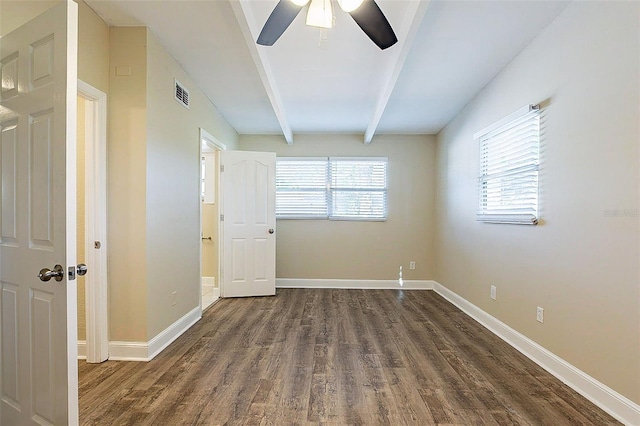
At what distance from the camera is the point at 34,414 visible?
149 centimetres

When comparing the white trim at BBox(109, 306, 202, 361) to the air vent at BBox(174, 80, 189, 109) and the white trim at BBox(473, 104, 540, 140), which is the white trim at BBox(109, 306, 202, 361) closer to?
the air vent at BBox(174, 80, 189, 109)

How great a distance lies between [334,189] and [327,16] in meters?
3.55

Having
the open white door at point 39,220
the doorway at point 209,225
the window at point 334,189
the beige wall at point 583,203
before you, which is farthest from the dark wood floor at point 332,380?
the window at point 334,189

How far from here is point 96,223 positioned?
242cm

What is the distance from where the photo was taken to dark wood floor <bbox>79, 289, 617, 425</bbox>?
74.0 inches

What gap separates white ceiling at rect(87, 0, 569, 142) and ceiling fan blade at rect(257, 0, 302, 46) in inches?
10.6

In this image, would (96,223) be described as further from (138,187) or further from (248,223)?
→ (248,223)

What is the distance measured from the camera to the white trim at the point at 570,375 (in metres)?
1.82

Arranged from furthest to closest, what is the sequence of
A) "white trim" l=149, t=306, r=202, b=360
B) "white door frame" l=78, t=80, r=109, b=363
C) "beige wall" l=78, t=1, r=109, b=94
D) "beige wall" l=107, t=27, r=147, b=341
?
1. "white trim" l=149, t=306, r=202, b=360
2. "beige wall" l=107, t=27, r=147, b=341
3. "white door frame" l=78, t=80, r=109, b=363
4. "beige wall" l=78, t=1, r=109, b=94

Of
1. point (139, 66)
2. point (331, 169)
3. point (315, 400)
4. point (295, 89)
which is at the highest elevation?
point (295, 89)

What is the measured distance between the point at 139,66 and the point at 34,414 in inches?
90.0

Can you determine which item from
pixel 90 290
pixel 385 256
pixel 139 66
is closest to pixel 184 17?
pixel 139 66

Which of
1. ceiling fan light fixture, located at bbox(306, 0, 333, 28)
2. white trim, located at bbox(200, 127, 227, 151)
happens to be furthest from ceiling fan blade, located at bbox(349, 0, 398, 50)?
white trim, located at bbox(200, 127, 227, 151)

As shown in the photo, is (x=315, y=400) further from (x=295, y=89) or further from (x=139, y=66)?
(x=295, y=89)
